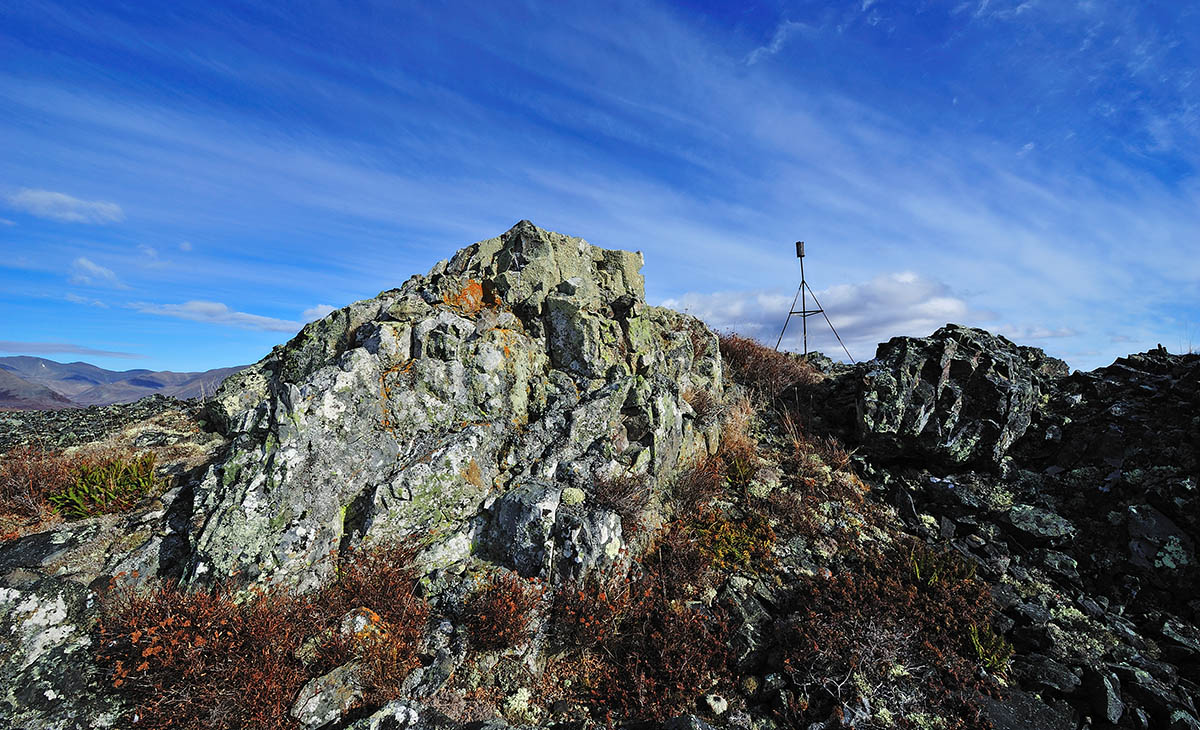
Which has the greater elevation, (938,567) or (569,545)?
(569,545)

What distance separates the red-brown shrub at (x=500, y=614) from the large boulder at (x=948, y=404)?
8.97m

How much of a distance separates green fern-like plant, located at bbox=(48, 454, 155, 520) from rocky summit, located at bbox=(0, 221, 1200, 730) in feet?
0.15

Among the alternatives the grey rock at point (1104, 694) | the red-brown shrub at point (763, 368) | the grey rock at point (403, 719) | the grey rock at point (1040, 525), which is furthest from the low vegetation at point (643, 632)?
the red-brown shrub at point (763, 368)

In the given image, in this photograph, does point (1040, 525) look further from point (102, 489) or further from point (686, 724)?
point (102, 489)

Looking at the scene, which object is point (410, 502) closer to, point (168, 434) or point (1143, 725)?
point (168, 434)

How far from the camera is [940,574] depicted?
24.9 ft

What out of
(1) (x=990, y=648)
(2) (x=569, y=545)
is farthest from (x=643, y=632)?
(1) (x=990, y=648)

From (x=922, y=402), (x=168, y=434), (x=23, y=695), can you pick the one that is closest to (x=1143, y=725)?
(x=922, y=402)

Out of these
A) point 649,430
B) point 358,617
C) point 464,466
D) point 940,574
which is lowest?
point 358,617

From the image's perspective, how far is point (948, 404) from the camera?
1123cm

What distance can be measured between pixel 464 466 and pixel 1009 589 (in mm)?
9013

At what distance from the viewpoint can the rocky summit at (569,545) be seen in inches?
223

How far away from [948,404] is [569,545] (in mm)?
9674

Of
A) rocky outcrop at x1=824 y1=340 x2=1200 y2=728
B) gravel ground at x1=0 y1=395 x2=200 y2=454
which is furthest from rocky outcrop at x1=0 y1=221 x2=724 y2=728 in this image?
rocky outcrop at x1=824 y1=340 x2=1200 y2=728
